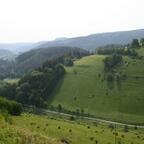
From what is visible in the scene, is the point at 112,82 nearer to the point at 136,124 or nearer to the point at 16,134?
the point at 136,124

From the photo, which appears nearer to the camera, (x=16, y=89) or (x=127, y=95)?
(x=127, y=95)

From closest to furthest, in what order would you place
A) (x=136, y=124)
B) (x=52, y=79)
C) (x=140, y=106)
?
1. (x=136, y=124)
2. (x=140, y=106)
3. (x=52, y=79)

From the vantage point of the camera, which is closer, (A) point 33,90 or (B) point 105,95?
(B) point 105,95

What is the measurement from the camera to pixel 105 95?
170250mm

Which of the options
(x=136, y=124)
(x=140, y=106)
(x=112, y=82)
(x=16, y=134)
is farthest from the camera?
(x=112, y=82)

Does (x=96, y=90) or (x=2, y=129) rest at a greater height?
(x=2, y=129)

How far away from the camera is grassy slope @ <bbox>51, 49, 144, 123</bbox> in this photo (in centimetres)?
15550

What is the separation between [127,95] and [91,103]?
15.9 meters

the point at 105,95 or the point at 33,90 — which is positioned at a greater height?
the point at 33,90

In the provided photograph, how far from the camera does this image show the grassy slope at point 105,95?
15550 centimetres

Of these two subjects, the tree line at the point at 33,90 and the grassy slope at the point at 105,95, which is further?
the tree line at the point at 33,90

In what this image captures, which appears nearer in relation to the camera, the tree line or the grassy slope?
the grassy slope

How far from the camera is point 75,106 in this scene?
167375mm

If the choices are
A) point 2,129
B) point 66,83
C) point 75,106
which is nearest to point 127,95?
point 75,106
